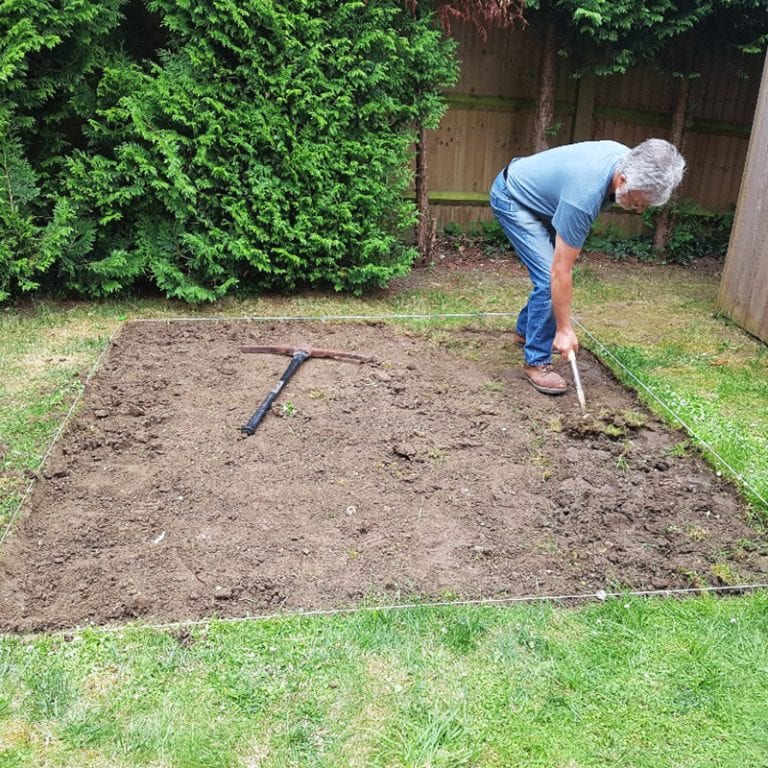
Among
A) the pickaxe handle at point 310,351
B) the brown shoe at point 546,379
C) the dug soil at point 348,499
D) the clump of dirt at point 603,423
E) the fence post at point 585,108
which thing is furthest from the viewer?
the fence post at point 585,108

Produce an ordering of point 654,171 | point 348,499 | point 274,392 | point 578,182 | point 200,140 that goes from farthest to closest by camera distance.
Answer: point 200,140 → point 274,392 → point 578,182 → point 654,171 → point 348,499

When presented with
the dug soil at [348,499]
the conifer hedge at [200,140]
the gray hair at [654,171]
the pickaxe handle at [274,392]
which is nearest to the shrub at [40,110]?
the conifer hedge at [200,140]

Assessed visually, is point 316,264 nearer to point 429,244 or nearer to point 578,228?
point 429,244

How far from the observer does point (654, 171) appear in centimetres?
334

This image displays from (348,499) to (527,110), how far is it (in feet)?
20.5

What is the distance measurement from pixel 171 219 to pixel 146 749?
4565mm

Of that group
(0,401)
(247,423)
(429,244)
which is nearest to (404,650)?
(247,423)

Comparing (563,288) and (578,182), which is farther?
(563,288)

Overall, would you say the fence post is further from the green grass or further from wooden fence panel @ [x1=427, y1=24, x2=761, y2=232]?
the green grass

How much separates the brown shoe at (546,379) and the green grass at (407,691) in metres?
1.91

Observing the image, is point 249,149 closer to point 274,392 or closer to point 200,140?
point 200,140

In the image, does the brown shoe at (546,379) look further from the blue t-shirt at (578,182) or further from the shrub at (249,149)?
the shrub at (249,149)

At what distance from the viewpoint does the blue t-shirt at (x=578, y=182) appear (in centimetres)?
362

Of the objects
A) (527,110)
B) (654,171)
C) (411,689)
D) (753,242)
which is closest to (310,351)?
(654,171)
